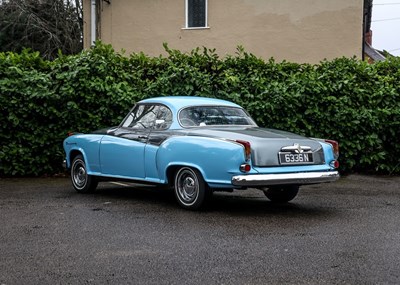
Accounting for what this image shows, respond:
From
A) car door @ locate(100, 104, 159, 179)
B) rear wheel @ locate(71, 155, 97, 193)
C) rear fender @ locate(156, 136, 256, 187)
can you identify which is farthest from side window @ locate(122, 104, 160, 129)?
rear wheel @ locate(71, 155, 97, 193)

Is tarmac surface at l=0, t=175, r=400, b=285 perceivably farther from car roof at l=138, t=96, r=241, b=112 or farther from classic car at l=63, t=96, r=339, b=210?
car roof at l=138, t=96, r=241, b=112

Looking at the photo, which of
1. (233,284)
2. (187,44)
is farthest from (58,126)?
(187,44)

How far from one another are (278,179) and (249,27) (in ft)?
47.5

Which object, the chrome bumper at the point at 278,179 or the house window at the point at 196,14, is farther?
the house window at the point at 196,14

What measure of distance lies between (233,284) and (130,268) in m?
0.96

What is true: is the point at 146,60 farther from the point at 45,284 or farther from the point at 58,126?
the point at 45,284

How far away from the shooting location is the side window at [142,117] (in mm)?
9031

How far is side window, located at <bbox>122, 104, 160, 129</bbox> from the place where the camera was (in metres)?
9.03

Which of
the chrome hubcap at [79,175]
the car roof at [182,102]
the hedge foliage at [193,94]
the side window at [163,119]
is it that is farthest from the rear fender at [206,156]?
the hedge foliage at [193,94]

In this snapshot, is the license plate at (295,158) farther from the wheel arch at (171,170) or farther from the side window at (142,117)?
the side window at (142,117)

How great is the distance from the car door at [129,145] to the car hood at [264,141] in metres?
0.90

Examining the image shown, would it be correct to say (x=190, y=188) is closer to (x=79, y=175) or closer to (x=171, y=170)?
(x=171, y=170)

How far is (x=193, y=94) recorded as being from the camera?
41.2 ft

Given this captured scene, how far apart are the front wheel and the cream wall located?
13.4 metres
